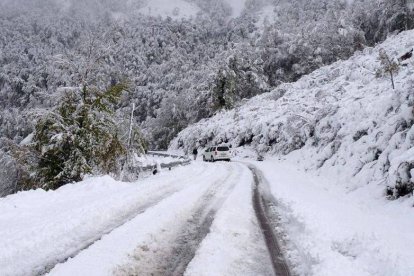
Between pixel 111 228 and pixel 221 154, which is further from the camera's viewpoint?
pixel 221 154

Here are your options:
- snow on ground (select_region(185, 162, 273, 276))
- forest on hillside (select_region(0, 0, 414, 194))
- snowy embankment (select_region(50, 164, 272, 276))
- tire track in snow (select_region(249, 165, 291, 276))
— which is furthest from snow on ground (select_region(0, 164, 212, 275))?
forest on hillside (select_region(0, 0, 414, 194))

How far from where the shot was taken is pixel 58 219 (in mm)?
8391

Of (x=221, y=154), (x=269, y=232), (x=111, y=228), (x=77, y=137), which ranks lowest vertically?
(x=269, y=232)

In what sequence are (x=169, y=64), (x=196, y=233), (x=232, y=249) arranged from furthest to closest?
(x=169, y=64), (x=196, y=233), (x=232, y=249)

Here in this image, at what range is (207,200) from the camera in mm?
12008

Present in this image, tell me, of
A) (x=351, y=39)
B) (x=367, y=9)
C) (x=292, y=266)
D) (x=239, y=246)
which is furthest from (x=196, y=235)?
(x=367, y=9)

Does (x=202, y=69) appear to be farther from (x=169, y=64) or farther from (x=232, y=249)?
(x=232, y=249)

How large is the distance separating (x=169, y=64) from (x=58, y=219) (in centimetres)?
11810

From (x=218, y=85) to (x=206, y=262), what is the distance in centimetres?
5633

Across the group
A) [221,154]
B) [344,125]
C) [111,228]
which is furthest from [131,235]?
[221,154]

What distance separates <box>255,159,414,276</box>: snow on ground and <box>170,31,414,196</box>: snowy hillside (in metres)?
0.99

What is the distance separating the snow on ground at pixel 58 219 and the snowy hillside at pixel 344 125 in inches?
269

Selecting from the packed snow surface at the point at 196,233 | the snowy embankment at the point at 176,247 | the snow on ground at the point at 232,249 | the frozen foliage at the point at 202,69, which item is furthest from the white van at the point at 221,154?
the snow on ground at the point at 232,249

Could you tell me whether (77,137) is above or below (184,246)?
above
